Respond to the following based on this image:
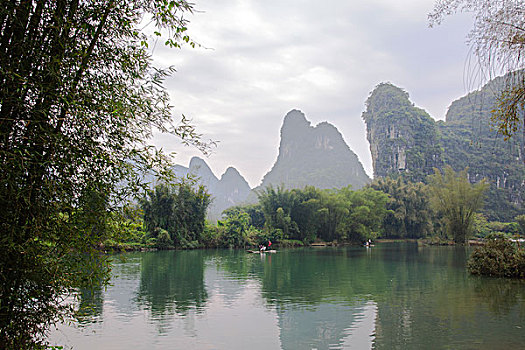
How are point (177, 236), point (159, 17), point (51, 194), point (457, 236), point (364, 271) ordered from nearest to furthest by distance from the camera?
point (51, 194)
point (159, 17)
point (364, 271)
point (177, 236)
point (457, 236)

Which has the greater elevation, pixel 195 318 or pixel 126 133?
pixel 126 133

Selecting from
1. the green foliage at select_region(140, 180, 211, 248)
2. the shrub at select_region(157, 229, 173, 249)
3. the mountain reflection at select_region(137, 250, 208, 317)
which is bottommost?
the mountain reflection at select_region(137, 250, 208, 317)

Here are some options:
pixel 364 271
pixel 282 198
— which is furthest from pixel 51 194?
pixel 282 198

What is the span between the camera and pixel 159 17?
3631mm

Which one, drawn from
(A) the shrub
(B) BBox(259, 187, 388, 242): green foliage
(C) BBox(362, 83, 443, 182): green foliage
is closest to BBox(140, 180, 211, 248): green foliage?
(A) the shrub

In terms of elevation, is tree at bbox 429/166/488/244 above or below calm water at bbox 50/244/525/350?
above

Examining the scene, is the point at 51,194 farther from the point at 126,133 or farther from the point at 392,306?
the point at 392,306

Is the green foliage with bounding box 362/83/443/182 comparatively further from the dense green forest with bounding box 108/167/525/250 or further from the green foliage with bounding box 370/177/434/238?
the dense green forest with bounding box 108/167/525/250

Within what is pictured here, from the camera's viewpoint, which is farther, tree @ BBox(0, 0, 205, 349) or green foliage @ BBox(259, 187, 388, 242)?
green foliage @ BBox(259, 187, 388, 242)

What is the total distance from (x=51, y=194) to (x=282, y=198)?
3342 cm

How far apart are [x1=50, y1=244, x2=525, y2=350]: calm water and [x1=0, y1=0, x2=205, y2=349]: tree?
57cm

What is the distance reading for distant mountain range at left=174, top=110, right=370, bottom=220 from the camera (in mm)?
103125

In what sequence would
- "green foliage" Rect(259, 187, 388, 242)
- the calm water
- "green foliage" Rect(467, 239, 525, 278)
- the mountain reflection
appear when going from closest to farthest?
1. the calm water
2. the mountain reflection
3. "green foliage" Rect(467, 239, 525, 278)
4. "green foliage" Rect(259, 187, 388, 242)

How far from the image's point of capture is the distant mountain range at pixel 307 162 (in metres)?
103
